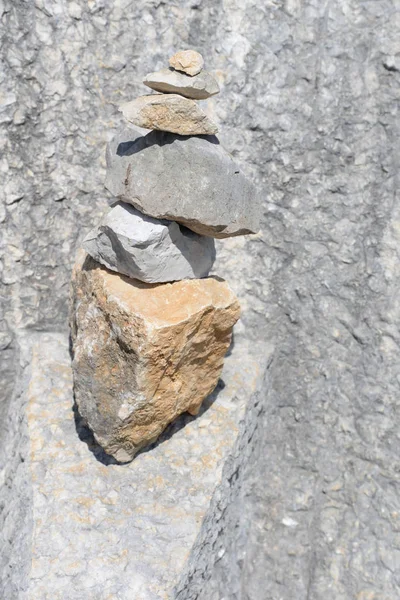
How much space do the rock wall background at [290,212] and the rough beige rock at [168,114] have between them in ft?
4.30

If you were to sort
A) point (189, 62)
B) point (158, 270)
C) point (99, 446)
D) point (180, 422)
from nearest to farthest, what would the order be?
point (189, 62) < point (158, 270) < point (99, 446) < point (180, 422)

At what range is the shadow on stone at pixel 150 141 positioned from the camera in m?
3.89

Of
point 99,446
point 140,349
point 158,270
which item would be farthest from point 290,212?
point 99,446

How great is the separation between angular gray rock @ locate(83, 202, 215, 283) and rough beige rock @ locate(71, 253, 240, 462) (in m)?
0.09

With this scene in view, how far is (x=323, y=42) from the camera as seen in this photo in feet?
16.6

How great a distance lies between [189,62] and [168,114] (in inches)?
11.2

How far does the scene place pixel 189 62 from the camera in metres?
3.65

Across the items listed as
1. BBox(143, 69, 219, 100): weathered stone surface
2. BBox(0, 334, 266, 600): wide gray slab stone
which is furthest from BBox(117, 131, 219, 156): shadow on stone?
BBox(0, 334, 266, 600): wide gray slab stone

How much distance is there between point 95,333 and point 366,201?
2195mm

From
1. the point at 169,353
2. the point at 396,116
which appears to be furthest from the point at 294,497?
the point at 396,116

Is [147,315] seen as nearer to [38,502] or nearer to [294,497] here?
[38,502]

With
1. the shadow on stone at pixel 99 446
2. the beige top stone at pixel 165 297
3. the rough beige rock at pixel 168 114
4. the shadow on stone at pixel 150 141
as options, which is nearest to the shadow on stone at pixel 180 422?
the shadow on stone at pixel 99 446

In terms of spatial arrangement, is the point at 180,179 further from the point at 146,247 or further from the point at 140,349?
the point at 140,349

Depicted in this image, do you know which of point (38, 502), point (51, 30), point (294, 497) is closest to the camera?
point (38, 502)
